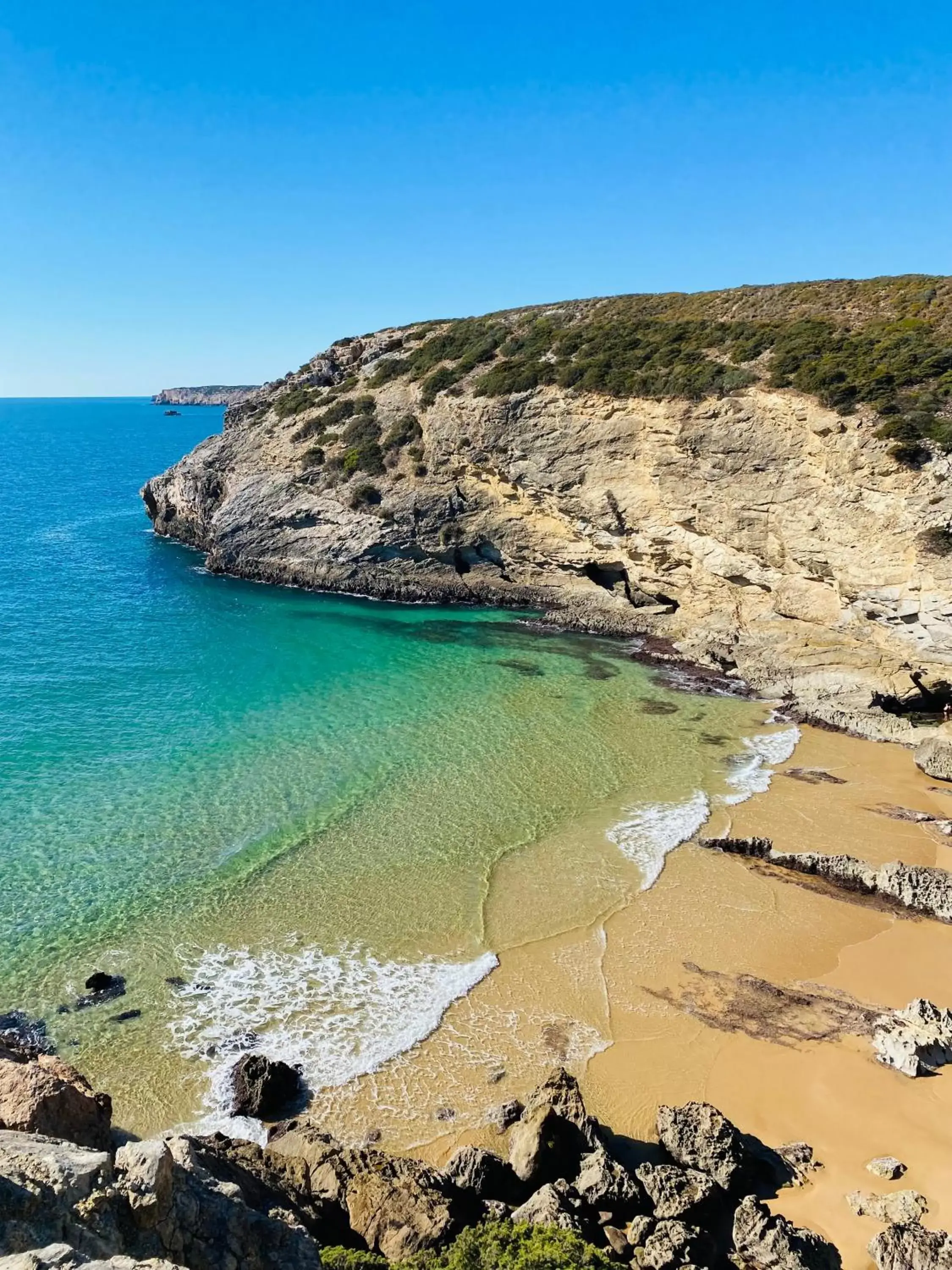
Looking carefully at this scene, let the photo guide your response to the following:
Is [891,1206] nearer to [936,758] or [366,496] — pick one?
[936,758]

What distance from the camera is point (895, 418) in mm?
28328

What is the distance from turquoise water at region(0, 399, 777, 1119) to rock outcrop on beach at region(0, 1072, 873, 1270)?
3.65 meters

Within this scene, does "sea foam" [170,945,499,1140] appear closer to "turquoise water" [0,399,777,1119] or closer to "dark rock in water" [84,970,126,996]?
"turquoise water" [0,399,777,1119]

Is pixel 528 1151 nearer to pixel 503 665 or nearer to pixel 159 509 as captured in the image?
pixel 503 665

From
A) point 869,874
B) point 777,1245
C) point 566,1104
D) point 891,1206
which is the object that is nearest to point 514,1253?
point 566,1104

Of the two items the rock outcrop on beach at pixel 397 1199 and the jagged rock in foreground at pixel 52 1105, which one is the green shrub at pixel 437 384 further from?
the jagged rock in foreground at pixel 52 1105

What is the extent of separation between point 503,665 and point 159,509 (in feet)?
120

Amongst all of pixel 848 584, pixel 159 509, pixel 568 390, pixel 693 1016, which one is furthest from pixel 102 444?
pixel 693 1016

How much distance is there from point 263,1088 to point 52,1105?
3.90 meters

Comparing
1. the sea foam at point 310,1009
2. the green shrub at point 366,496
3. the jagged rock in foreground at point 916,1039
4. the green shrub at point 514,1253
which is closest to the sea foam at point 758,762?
the jagged rock in foreground at point 916,1039

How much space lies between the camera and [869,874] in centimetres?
1786

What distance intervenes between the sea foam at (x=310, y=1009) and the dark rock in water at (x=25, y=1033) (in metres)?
2.04

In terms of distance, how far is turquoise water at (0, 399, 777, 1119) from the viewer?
603 inches

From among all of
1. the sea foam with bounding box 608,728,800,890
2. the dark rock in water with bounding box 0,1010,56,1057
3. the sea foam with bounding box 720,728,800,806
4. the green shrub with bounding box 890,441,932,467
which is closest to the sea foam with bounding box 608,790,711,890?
the sea foam with bounding box 608,728,800,890
